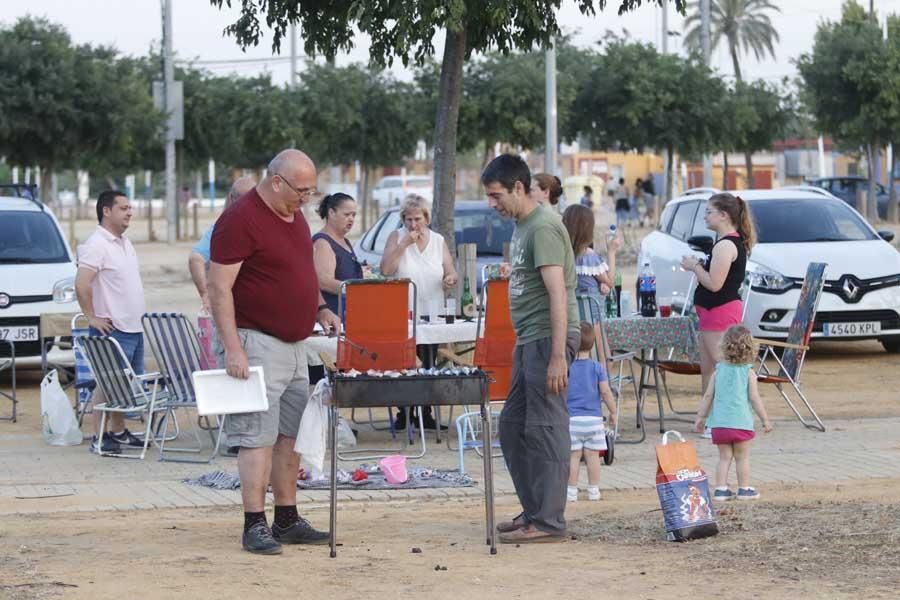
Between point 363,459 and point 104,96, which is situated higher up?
point 104,96

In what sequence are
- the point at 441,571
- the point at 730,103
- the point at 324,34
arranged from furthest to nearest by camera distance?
the point at 730,103 → the point at 324,34 → the point at 441,571

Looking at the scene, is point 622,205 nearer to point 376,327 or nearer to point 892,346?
point 892,346

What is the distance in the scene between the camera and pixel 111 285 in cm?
1190

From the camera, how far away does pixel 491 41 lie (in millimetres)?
16594

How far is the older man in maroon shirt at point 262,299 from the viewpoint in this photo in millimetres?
7727

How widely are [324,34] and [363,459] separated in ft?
20.9

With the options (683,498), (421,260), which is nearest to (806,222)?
(421,260)

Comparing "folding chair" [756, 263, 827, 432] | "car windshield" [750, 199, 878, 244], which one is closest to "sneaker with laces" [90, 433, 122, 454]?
"folding chair" [756, 263, 827, 432]

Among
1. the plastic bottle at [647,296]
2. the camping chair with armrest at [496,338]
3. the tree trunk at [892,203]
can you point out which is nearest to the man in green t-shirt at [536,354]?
the camping chair with armrest at [496,338]

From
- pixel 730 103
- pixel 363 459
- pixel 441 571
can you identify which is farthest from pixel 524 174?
pixel 730 103

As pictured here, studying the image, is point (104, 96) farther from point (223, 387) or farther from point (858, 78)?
point (223, 387)

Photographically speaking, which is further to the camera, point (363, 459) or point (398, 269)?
point (398, 269)

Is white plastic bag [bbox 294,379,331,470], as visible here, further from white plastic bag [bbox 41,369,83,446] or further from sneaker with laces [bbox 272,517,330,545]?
white plastic bag [bbox 41,369,83,446]

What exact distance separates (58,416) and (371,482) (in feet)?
11.0
